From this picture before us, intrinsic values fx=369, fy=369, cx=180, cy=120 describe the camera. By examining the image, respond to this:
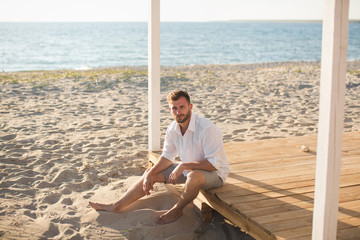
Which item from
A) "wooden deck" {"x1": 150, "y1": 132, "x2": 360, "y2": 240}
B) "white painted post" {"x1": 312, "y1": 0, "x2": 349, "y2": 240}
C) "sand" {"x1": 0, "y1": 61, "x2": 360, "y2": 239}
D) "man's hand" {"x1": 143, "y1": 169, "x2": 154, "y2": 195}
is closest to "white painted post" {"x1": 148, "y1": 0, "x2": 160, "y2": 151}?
"sand" {"x1": 0, "y1": 61, "x2": 360, "y2": 239}

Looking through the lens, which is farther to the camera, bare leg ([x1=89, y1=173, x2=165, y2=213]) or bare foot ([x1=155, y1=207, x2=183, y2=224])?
bare leg ([x1=89, y1=173, x2=165, y2=213])

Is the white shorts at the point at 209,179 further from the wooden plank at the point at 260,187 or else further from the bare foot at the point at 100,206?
the bare foot at the point at 100,206

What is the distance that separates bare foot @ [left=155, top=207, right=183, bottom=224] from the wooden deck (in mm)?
316

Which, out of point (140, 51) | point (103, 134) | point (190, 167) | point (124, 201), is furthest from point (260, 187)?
point (140, 51)

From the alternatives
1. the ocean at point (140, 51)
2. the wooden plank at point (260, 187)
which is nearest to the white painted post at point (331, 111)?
the wooden plank at point (260, 187)

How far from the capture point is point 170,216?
3.02m

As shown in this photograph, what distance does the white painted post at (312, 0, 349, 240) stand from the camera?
1891 mm

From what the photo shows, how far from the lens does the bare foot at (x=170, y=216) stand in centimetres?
299

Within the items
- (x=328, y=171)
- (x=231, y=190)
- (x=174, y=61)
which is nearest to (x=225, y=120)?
(x=231, y=190)

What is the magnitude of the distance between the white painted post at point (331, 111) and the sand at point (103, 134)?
115 centimetres

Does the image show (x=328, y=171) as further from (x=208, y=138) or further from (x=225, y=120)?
(x=225, y=120)

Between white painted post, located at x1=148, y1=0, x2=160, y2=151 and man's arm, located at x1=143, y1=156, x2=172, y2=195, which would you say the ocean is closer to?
white painted post, located at x1=148, y1=0, x2=160, y2=151

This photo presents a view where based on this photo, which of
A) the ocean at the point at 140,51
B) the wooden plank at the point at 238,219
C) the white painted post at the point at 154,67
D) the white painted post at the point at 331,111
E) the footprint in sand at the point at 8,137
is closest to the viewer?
the white painted post at the point at 331,111

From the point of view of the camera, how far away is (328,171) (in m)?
2.04
